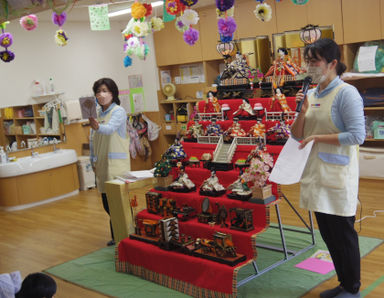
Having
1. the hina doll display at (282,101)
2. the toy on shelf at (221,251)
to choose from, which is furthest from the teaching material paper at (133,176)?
the hina doll display at (282,101)

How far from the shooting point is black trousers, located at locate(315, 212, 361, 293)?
268cm

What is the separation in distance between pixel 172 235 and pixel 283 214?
1.81 m

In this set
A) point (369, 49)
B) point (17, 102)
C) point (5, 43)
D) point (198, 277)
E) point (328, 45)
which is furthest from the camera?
point (17, 102)

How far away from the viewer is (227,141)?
12.2 feet

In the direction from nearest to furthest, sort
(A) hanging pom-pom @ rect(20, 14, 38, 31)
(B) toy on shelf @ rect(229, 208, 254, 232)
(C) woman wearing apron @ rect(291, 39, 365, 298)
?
(C) woman wearing apron @ rect(291, 39, 365, 298)
(B) toy on shelf @ rect(229, 208, 254, 232)
(A) hanging pom-pom @ rect(20, 14, 38, 31)

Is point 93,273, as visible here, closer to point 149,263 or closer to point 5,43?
point 149,263

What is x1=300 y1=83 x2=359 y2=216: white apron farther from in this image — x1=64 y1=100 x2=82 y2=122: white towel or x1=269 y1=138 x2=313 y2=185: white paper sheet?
x1=64 y1=100 x2=82 y2=122: white towel

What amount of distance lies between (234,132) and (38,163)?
11.9ft

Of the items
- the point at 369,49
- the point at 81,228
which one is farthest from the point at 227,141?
the point at 369,49

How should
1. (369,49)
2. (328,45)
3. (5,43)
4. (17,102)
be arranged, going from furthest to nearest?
(17,102) < (369,49) < (5,43) < (328,45)

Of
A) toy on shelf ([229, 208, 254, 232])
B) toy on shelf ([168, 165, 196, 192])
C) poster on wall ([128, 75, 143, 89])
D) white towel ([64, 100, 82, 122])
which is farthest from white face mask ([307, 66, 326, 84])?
poster on wall ([128, 75, 143, 89])

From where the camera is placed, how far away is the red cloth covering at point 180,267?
2930mm

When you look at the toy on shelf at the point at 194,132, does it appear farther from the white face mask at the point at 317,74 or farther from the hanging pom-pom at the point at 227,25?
the white face mask at the point at 317,74

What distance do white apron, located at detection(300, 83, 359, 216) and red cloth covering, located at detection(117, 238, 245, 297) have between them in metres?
0.68
